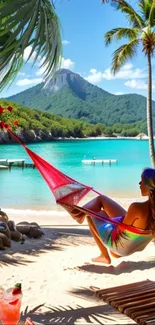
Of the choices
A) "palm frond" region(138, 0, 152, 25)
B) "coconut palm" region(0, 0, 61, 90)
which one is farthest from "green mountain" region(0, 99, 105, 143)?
"coconut palm" region(0, 0, 61, 90)

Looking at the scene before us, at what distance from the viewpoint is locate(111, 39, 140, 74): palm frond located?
1090 centimetres

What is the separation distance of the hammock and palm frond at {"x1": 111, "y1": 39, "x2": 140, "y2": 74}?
814 cm

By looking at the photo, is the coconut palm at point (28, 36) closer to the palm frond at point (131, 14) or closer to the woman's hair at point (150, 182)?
the woman's hair at point (150, 182)

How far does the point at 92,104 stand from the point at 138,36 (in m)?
81.8

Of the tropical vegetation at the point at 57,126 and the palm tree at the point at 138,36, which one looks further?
the tropical vegetation at the point at 57,126

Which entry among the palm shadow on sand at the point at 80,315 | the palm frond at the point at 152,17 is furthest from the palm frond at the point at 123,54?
the palm shadow on sand at the point at 80,315

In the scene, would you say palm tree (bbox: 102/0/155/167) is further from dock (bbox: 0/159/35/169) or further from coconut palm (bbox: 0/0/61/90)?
dock (bbox: 0/159/35/169)

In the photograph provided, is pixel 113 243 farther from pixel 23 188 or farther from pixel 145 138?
pixel 145 138

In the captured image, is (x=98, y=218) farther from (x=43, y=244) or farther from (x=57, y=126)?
(x=57, y=126)

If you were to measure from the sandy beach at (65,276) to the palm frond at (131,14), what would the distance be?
295 inches

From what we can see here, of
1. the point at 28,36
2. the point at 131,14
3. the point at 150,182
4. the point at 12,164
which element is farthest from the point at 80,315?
the point at 12,164

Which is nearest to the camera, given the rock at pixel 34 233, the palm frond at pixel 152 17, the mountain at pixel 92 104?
the rock at pixel 34 233

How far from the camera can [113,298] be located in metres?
2.66

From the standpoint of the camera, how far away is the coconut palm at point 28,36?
2594mm
